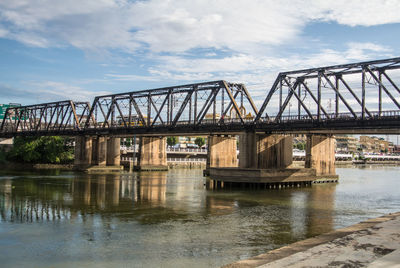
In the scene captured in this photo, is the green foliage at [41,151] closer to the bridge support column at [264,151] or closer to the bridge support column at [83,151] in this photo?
the bridge support column at [83,151]

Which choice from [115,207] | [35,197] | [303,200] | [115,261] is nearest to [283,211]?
[303,200]

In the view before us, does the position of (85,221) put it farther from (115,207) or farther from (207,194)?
(207,194)

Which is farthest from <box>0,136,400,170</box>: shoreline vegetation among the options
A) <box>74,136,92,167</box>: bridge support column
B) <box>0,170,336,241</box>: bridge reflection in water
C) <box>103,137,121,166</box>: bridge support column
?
<box>0,170,336,241</box>: bridge reflection in water

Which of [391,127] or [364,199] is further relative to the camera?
[391,127]

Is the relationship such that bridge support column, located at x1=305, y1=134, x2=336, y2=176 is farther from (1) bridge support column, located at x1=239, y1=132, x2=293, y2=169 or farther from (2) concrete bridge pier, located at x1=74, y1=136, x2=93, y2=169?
(2) concrete bridge pier, located at x1=74, y1=136, x2=93, y2=169

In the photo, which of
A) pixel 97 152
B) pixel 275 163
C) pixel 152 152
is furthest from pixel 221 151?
pixel 97 152

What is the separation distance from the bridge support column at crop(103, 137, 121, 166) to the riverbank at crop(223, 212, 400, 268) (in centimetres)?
10180

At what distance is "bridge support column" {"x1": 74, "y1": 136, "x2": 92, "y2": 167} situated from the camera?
118250 millimetres

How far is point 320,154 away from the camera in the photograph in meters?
88.6

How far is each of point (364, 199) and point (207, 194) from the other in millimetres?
21509

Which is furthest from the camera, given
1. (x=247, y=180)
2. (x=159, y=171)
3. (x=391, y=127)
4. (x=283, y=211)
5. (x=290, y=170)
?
(x=159, y=171)

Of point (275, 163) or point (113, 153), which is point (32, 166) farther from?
point (275, 163)

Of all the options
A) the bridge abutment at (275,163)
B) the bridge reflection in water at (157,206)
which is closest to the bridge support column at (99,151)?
the bridge abutment at (275,163)

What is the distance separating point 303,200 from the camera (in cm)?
5494
